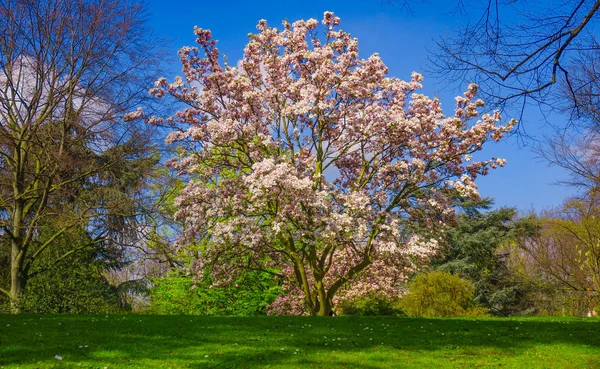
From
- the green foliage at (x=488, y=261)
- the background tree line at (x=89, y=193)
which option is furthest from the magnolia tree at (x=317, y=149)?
the green foliage at (x=488, y=261)

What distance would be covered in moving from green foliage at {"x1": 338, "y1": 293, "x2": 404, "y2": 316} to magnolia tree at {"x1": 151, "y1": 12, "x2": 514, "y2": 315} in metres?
2.80

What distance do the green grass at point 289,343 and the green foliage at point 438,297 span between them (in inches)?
329

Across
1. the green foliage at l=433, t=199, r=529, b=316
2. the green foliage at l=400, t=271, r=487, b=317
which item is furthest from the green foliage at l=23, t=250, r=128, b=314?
the green foliage at l=433, t=199, r=529, b=316

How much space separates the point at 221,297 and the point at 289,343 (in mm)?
12730

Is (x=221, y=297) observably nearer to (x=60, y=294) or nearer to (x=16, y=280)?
(x=60, y=294)

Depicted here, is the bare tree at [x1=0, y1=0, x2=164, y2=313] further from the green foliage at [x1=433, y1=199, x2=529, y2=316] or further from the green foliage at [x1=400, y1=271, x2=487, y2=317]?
the green foliage at [x1=433, y1=199, x2=529, y2=316]

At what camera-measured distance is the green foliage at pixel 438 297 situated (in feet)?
75.7

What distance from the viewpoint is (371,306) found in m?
21.0

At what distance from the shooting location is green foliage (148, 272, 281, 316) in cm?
2253

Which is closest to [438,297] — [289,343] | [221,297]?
[221,297]

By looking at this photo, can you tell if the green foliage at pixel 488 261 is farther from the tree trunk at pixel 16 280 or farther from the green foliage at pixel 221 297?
the tree trunk at pixel 16 280

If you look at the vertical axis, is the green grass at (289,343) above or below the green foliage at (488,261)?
below

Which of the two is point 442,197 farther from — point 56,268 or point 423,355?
point 56,268

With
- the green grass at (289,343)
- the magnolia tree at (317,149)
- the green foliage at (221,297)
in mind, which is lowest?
the green grass at (289,343)
